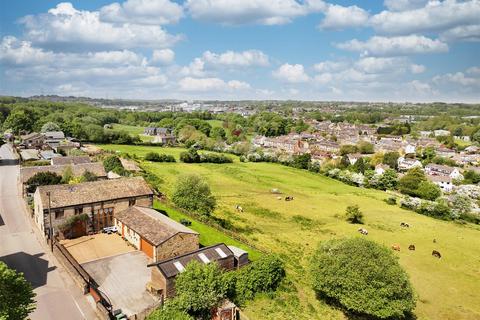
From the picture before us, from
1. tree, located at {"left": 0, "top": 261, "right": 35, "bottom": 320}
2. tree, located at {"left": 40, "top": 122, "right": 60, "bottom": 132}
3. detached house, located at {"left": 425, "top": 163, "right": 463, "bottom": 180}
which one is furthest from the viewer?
detached house, located at {"left": 425, "top": 163, "right": 463, "bottom": 180}

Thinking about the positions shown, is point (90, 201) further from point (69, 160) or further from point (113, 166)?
point (69, 160)

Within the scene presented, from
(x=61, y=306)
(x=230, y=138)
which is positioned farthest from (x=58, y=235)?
(x=230, y=138)

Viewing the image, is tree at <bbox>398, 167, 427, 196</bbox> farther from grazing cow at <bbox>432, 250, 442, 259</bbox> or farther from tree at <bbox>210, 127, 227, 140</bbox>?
tree at <bbox>210, 127, 227, 140</bbox>

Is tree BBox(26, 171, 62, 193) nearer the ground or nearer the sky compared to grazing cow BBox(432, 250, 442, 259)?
nearer the sky

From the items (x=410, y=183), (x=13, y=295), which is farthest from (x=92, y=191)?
(x=410, y=183)

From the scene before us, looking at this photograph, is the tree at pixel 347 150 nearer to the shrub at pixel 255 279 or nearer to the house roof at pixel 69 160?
the house roof at pixel 69 160

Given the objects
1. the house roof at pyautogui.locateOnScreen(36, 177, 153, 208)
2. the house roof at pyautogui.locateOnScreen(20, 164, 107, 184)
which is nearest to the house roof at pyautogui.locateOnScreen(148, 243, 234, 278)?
the house roof at pyautogui.locateOnScreen(36, 177, 153, 208)

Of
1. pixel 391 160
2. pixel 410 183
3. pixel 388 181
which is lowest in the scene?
pixel 388 181

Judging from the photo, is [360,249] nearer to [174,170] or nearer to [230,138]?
[174,170]
